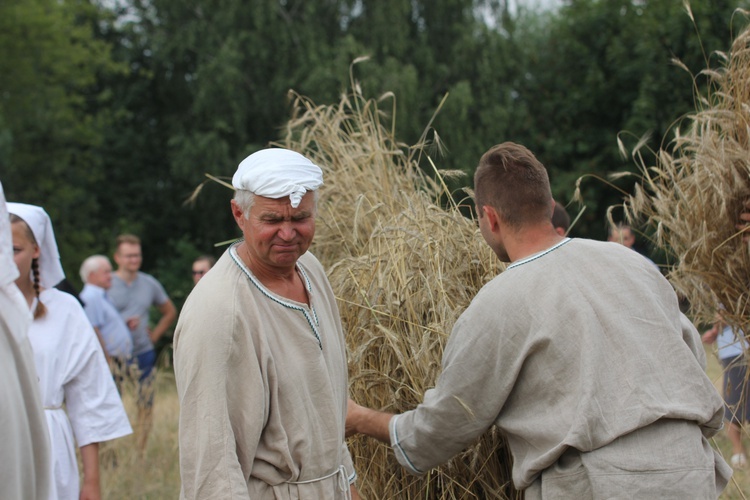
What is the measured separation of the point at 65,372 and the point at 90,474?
37cm

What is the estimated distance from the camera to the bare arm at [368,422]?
2756 mm

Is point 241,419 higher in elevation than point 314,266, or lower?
lower

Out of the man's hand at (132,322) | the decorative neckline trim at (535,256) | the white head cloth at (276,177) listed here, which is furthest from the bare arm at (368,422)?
the man's hand at (132,322)

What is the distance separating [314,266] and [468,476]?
2.80ft

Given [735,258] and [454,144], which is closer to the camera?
[735,258]

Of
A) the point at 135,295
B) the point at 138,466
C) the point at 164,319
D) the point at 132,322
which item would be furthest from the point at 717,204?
the point at 164,319

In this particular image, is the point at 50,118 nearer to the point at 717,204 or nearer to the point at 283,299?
the point at 717,204

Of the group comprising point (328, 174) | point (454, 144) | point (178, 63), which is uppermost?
point (328, 174)

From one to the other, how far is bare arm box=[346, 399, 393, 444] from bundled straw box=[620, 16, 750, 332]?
51.0 inches

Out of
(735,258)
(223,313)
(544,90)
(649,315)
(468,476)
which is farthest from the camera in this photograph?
(544,90)

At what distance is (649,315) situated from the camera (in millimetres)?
2408

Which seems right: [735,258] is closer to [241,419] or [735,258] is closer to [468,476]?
[468,476]

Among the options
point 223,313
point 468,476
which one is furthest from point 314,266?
point 468,476

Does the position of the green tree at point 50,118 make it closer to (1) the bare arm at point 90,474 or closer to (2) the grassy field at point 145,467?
(2) the grassy field at point 145,467
